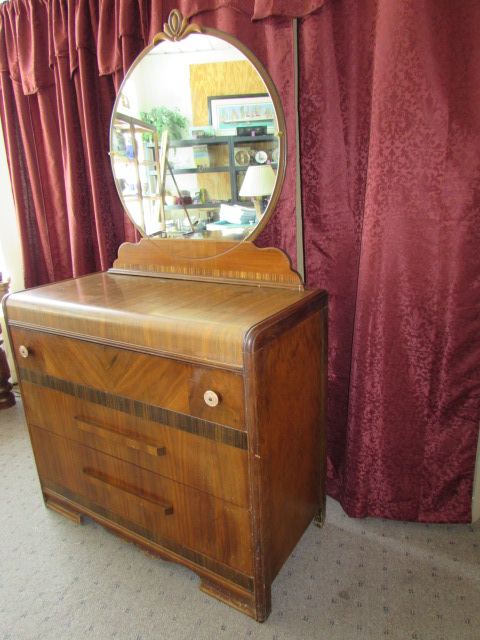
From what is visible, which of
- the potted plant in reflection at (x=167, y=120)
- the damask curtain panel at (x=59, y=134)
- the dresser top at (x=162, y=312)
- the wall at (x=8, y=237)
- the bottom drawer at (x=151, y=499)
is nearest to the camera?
the dresser top at (x=162, y=312)

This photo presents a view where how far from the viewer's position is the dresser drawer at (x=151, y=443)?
3.75 ft

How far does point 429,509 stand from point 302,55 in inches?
65.1

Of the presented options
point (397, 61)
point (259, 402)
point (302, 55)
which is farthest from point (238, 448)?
point (302, 55)

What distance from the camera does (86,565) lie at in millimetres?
1505

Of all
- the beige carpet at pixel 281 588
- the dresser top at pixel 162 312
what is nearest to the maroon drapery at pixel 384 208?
the beige carpet at pixel 281 588

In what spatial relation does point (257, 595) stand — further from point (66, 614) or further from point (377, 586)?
point (66, 614)

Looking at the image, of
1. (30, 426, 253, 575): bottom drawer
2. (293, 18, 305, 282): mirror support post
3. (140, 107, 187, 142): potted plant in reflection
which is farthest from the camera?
(140, 107, 187, 142): potted plant in reflection

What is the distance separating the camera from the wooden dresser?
1099 millimetres

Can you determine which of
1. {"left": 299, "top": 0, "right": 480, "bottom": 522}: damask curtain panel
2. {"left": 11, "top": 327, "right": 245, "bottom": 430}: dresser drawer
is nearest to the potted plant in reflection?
{"left": 299, "top": 0, "right": 480, "bottom": 522}: damask curtain panel

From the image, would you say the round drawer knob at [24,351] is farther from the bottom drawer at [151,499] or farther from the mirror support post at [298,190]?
the mirror support post at [298,190]

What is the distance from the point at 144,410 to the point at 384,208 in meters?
0.95

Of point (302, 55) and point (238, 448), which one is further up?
point (302, 55)

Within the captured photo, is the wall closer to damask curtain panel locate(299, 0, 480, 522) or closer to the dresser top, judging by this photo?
the dresser top

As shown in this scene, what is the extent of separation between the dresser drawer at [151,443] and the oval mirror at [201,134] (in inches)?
27.4
